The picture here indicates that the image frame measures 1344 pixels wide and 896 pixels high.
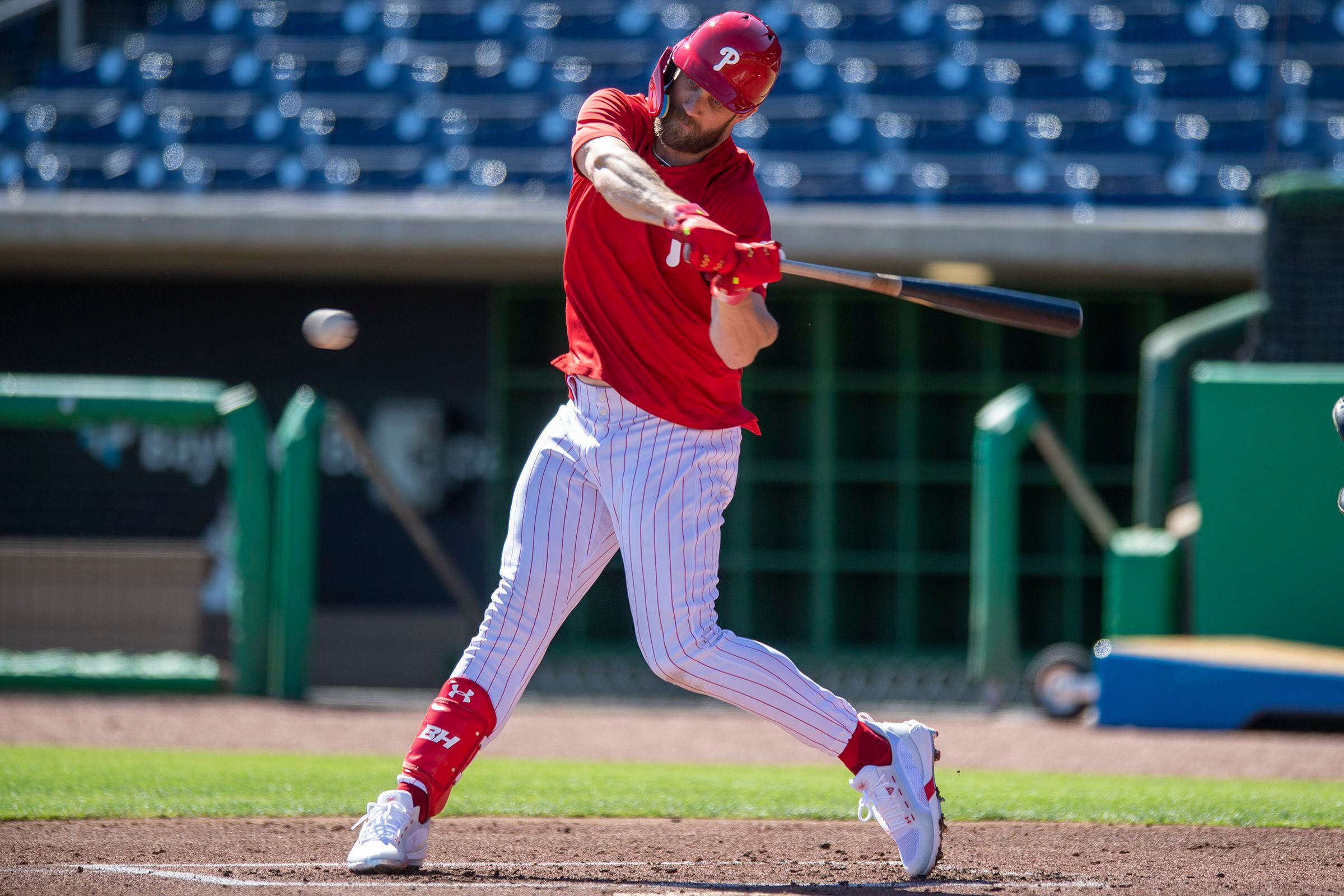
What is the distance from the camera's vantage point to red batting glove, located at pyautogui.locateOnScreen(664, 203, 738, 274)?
102 inches

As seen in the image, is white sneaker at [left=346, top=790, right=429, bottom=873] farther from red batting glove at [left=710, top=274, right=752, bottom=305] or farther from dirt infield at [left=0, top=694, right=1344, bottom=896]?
red batting glove at [left=710, top=274, right=752, bottom=305]

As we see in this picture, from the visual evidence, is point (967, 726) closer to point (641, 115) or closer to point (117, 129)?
point (641, 115)

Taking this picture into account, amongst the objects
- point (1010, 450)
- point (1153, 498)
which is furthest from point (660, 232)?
point (1153, 498)

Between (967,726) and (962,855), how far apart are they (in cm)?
328

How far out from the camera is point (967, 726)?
644 centimetres

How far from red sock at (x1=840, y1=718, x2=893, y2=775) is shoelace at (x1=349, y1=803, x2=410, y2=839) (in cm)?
82

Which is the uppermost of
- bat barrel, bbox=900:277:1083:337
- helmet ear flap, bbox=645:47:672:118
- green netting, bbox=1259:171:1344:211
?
helmet ear flap, bbox=645:47:672:118

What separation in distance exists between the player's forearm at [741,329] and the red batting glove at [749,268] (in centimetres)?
7

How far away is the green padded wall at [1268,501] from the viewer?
639 cm

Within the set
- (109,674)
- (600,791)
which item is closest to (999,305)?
(600,791)

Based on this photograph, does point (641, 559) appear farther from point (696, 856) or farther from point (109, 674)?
point (109, 674)

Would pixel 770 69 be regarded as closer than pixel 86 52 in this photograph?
Yes

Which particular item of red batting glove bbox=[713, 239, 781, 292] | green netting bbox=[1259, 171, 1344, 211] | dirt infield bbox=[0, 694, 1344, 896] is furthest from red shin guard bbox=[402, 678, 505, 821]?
green netting bbox=[1259, 171, 1344, 211]

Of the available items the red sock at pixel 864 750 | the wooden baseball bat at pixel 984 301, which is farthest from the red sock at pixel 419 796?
the wooden baseball bat at pixel 984 301
